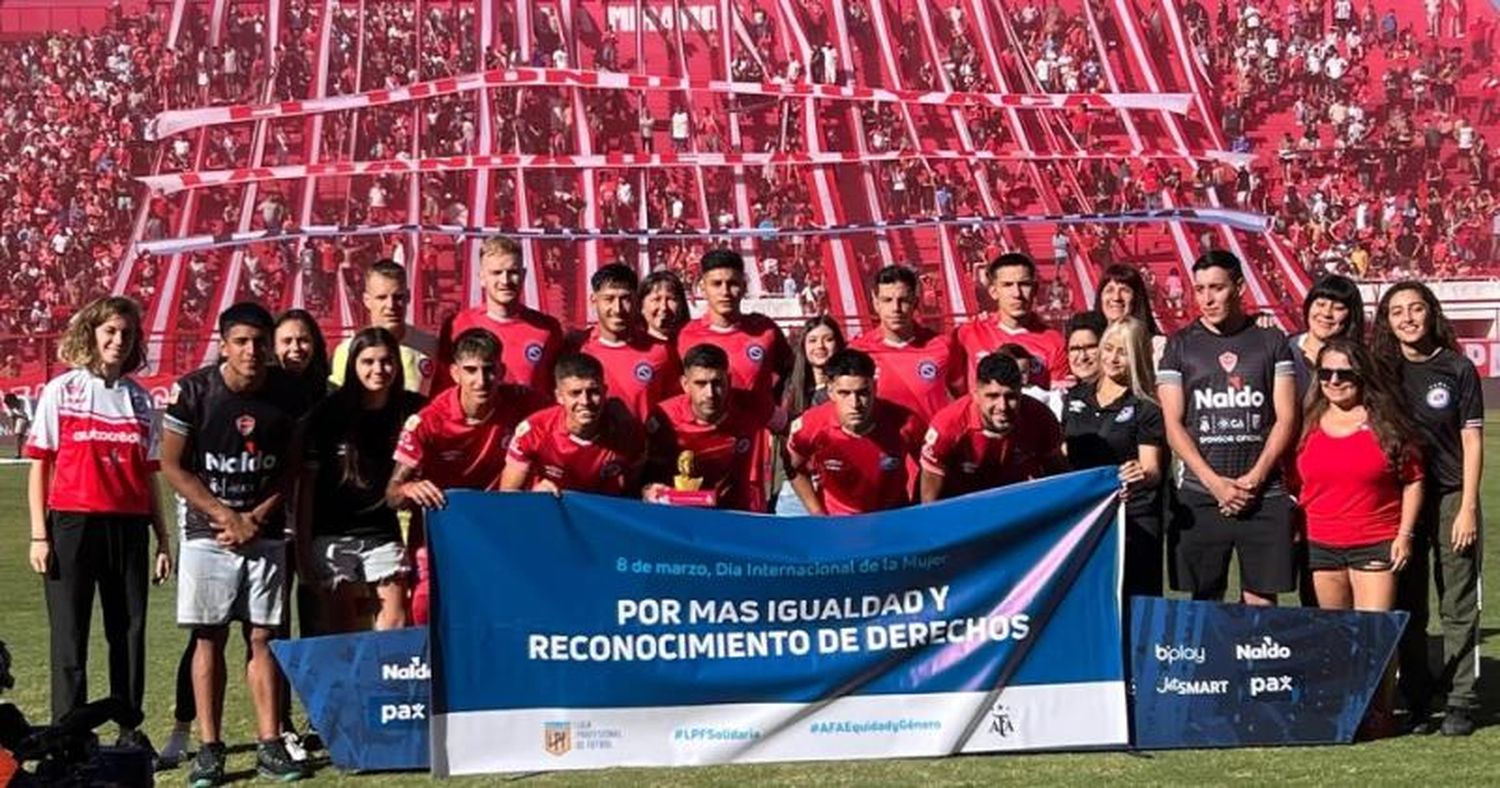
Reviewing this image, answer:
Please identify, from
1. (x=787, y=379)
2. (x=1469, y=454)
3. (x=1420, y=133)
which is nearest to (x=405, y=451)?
(x=787, y=379)

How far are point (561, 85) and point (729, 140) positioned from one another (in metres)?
3.35

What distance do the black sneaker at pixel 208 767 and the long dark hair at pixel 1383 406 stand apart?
412cm

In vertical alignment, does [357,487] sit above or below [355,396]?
below

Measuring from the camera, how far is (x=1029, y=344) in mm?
8039

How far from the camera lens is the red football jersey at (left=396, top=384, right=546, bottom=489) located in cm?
693

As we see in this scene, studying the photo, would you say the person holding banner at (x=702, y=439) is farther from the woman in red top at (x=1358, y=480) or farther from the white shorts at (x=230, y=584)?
the woman in red top at (x=1358, y=480)

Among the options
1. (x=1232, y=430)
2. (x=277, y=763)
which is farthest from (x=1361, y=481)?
(x=277, y=763)

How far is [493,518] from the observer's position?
667cm

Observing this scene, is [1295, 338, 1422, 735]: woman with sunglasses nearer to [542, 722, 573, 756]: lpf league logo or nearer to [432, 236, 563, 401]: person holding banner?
[542, 722, 573, 756]: lpf league logo

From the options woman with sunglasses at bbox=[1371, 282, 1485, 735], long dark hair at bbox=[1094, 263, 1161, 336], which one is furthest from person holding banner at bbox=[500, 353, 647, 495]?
woman with sunglasses at bbox=[1371, 282, 1485, 735]

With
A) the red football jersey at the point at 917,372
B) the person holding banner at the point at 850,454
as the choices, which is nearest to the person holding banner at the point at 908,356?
the red football jersey at the point at 917,372

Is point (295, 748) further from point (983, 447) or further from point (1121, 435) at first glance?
point (1121, 435)

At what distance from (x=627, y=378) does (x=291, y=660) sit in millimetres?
1794

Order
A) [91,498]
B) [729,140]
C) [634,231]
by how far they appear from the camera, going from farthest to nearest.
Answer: [729,140], [634,231], [91,498]
